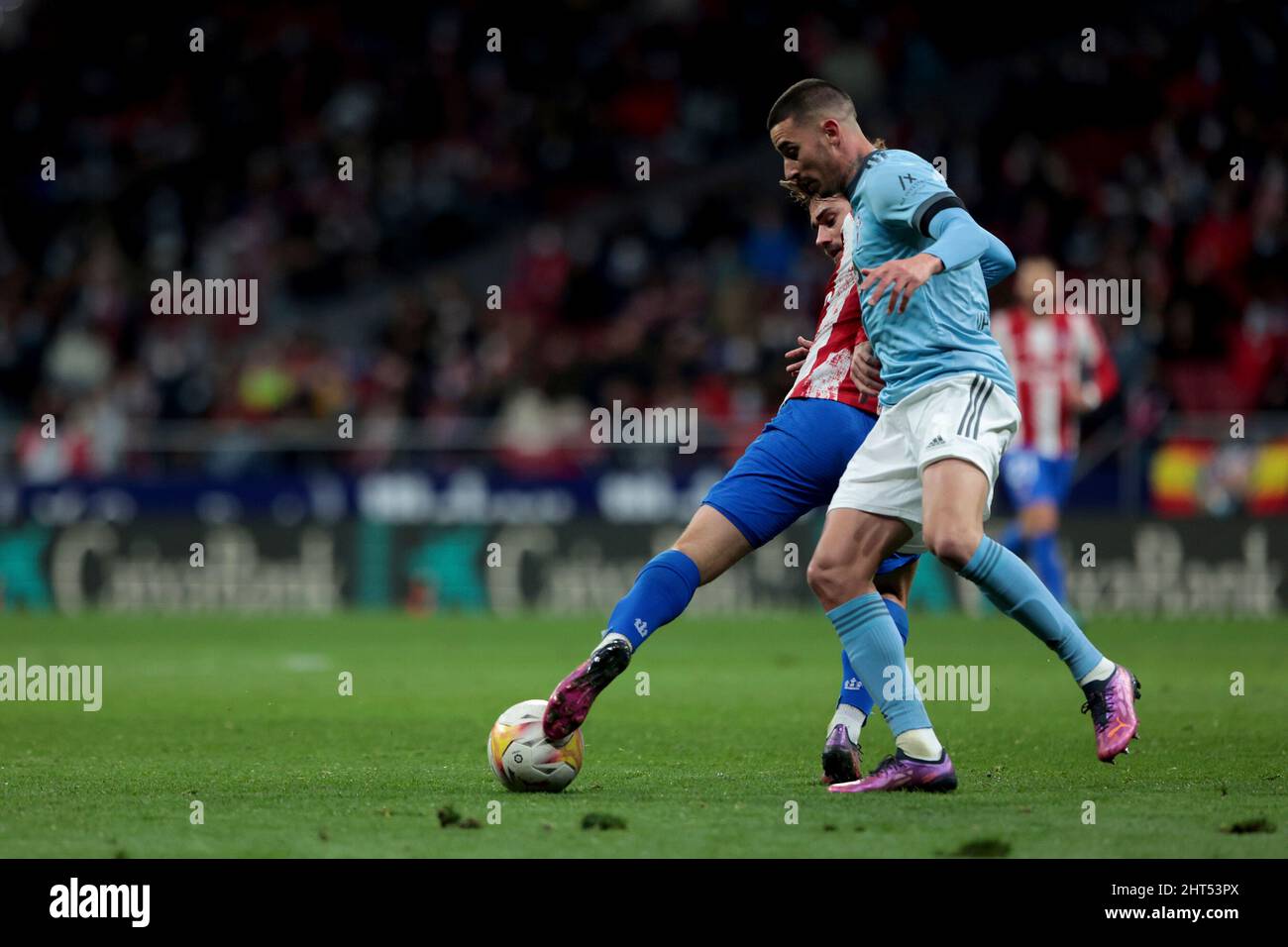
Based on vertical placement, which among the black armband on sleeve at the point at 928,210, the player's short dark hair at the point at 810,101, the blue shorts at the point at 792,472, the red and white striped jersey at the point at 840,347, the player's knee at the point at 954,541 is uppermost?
the player's short dark hair at the point at 810,101

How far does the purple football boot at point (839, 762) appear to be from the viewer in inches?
235

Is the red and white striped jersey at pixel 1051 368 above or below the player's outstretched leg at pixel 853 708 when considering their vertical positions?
above

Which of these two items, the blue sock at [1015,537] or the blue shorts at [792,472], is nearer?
the blue shorts at [792,472]

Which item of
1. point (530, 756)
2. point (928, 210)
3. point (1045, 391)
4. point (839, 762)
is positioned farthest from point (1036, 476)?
point (530, 756)

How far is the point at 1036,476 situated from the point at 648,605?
7.31m

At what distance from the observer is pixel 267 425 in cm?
1734

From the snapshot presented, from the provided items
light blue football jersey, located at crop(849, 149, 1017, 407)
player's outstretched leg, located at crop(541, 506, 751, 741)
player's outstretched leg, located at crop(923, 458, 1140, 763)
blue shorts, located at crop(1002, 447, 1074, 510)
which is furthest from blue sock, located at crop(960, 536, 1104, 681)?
blue shorts, located at crop(1002, 447, 1074, 510)

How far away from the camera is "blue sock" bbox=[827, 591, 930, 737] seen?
5.73 m

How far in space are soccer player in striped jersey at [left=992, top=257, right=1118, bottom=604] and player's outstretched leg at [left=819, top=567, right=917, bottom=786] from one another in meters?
A: 6.28

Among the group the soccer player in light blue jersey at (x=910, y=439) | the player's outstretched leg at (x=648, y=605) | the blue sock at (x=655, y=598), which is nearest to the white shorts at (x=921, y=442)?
the soccer player in light blue jersey at (x=910, y=439)

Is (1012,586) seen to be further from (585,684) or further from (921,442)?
(585,684)

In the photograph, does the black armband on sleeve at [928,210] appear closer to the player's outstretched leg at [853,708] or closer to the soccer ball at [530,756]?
the player's outstretched leg at [853,708]

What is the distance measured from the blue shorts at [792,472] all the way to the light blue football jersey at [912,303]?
299 mm

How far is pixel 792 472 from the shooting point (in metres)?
6.08
